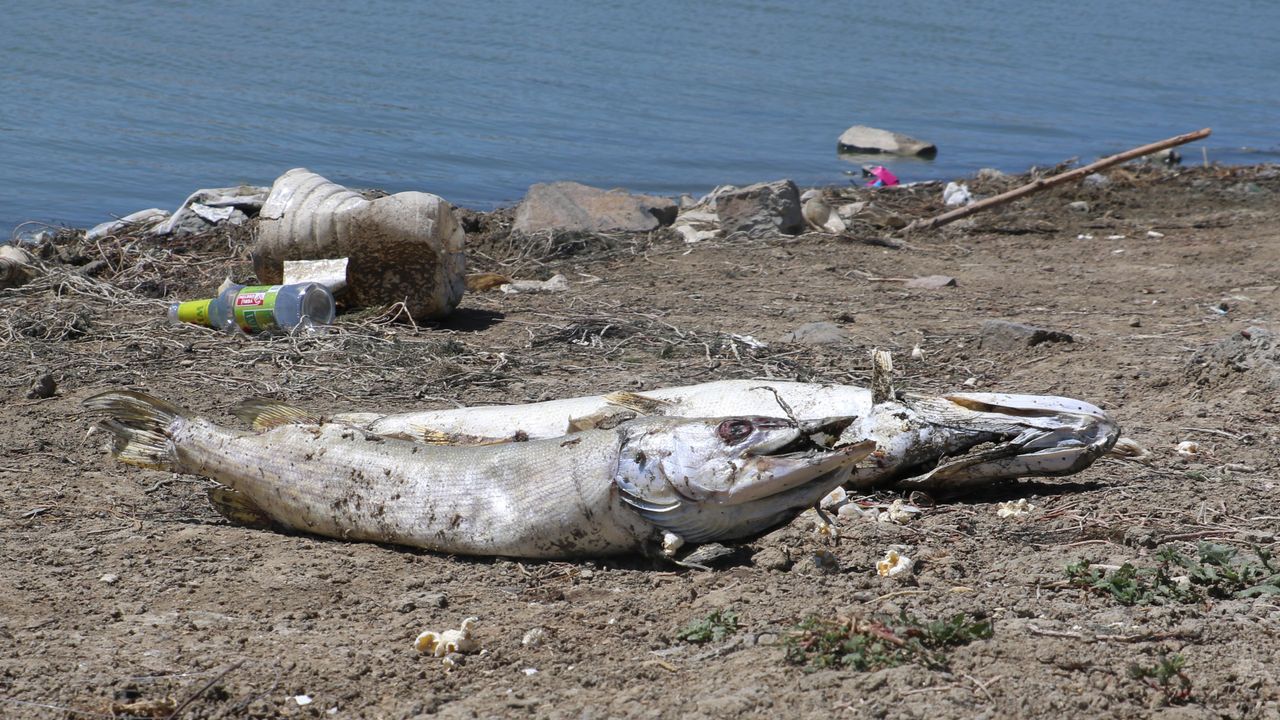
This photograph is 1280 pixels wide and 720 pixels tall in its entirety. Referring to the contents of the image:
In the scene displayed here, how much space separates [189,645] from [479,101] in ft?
59.0

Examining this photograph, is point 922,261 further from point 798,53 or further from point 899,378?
point 798,53

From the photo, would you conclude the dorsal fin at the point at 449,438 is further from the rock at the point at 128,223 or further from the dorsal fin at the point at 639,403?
the rock at the point at 128,223

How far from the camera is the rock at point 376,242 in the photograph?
306 inches

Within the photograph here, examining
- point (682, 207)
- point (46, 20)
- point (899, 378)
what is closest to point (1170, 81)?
point (682, 207)

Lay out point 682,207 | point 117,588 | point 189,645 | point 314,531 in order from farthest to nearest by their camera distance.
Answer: point 682,207
point 314,531
point 117,588
point 189,645

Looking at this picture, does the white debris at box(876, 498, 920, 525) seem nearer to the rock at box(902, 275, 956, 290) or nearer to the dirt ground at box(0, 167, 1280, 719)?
the dirt ground at box(0, 167, 1280, 719)

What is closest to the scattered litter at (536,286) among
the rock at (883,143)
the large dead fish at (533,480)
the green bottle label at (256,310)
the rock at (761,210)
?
the green bottle label at (256,310)

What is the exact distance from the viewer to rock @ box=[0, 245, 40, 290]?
8.58m

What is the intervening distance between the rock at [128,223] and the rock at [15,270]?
1.18 metres

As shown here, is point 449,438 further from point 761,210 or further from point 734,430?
point 761,210

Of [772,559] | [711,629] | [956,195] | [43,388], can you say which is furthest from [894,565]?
[956,195]

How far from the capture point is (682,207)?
1338cm

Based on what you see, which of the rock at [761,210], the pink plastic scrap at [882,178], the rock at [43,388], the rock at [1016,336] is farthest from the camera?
the pink plastic scrap at [882,178]

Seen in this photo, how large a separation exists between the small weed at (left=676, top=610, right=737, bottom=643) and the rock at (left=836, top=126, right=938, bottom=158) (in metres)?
16.4
